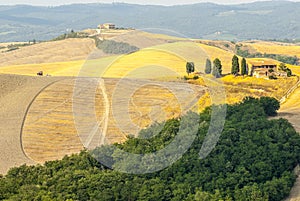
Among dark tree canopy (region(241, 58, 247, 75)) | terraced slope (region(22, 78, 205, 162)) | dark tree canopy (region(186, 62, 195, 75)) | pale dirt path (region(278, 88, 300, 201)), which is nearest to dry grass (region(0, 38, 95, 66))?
dark tree canopy (region(186, 62, 195, 75))

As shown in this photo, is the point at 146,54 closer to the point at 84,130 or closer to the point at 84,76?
the point at 84,76

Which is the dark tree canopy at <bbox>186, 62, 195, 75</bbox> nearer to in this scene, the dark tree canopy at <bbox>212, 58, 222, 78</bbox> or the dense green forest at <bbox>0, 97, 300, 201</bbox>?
the dark tree canopy at <bbox>212, 58, 222, 78</bbox>

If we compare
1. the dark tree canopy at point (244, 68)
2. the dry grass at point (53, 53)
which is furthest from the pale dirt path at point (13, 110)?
the dry grass at point (53, 53)

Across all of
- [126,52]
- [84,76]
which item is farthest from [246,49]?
[84,76]

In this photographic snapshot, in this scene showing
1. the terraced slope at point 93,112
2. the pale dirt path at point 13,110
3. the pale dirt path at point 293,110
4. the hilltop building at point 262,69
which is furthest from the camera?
the hilltop building at point 262,69

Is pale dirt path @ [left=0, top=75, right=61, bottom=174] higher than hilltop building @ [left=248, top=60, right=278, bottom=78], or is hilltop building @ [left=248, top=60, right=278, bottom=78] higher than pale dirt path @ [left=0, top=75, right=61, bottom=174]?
hilltop building @ [left=248, top=60, right=278, bottom=78]

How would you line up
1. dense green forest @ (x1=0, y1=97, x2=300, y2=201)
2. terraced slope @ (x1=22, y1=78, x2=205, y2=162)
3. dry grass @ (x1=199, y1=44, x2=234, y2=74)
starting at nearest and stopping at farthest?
dense green forest @ (x1=0, y1=97, x2=300, y2=201), terraced slope @ (x1=22, y1=78, x2=205, y2=162), dry grass @ (x1=199, y1=44, x2=234, y2=74)

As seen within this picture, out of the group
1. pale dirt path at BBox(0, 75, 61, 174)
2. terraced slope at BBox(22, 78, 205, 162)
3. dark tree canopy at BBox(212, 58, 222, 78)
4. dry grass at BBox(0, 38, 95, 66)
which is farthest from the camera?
dry grass at BBox(0, 38, 95, 66)

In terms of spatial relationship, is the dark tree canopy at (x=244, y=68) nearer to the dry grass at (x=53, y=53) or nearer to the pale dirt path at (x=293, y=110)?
the pale dirt path at (x=293, y=110)
